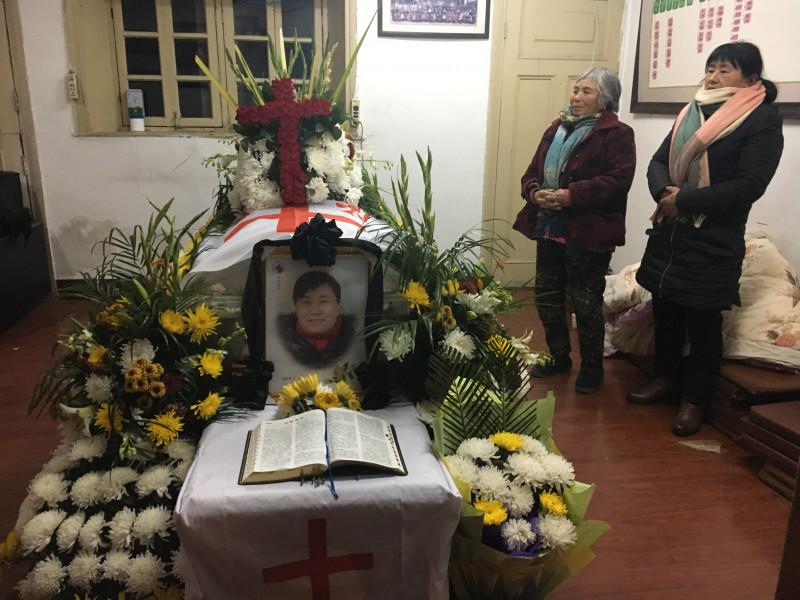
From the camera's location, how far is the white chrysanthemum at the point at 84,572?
1407 mm

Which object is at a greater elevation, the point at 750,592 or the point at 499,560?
the point at 499,560

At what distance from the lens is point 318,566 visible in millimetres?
1375

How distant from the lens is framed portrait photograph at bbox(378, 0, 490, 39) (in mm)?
4004

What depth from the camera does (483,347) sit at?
5.76 ft

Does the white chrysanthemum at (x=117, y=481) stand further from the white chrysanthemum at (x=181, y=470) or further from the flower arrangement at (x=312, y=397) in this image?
the flower arrangement at (x=312, y=397)

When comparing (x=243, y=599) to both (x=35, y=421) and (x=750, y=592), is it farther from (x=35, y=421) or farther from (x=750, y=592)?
(x=35, y=421)

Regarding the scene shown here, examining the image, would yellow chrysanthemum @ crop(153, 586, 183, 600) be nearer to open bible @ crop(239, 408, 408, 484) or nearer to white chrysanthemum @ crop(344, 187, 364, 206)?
open bible @ crop(239, 408, 408, 484)

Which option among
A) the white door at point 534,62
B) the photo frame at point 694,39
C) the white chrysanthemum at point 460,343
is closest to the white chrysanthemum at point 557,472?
the white chrysanthemum at point 460,343

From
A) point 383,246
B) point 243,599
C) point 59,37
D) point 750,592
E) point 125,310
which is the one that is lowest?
point 750,592

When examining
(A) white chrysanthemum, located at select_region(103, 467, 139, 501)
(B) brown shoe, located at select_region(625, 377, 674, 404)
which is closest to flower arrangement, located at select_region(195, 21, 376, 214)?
(A) white chrysanthemum, located at select_region(103, 467, 139, 501)

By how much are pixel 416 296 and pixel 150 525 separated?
2.71 feet

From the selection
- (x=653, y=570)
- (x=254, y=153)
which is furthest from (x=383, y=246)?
(x=653, y=570)

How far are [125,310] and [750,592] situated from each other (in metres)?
1.76

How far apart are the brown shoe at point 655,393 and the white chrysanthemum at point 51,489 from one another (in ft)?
7.15
